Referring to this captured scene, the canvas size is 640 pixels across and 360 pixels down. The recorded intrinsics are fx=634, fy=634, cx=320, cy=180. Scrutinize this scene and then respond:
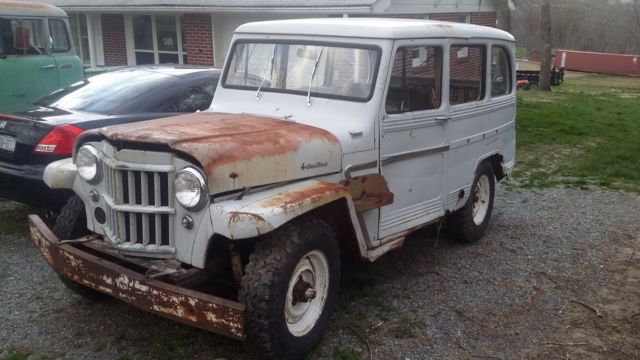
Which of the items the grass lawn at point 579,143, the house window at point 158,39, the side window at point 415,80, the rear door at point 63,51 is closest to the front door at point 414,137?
the side window at point 415,80

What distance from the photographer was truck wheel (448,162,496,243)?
568 centimetres

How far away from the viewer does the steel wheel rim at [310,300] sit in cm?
358

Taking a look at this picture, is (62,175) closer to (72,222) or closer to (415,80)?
(72,222)

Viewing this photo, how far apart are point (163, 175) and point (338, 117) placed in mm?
1365

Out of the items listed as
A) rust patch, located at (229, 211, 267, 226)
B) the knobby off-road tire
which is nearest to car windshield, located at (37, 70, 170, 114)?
the knobby off-road tire

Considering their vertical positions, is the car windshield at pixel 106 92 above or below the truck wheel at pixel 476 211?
above

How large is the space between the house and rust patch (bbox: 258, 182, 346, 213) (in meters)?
8.01

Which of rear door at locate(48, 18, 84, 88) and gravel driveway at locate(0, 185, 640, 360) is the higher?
rear door at locate(48, 18, 84, 88)

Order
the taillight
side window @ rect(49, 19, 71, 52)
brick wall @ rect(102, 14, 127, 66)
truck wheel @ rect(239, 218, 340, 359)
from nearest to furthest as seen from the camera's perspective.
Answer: truck wheel @ rect(239, 218, 340, 359)
the taillight
side window @ rect(49, 19, 71, 52)
brick wall @ rect(102, 14, 127, 66)

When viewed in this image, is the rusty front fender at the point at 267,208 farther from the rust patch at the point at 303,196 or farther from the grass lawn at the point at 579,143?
the grass lawn at the point at 579,143

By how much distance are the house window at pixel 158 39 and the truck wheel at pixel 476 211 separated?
1051 centimetres

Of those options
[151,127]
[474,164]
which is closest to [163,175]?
[151,127]

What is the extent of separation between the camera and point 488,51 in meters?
5.54

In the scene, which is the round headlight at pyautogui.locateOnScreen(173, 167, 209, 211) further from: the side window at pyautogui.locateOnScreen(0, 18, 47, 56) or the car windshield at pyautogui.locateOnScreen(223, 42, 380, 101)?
the side window at pyautogui.locateOnScreen(0, 18, 47, 56)
